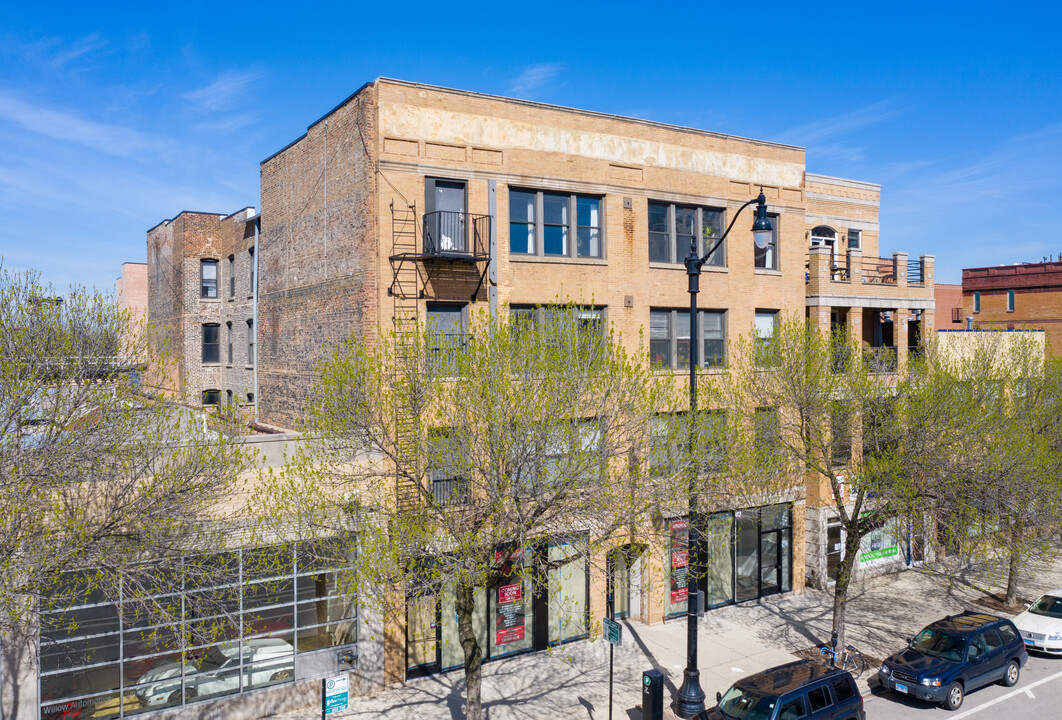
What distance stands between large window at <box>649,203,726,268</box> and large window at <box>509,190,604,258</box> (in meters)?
2.14

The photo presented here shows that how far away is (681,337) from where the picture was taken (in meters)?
23.2

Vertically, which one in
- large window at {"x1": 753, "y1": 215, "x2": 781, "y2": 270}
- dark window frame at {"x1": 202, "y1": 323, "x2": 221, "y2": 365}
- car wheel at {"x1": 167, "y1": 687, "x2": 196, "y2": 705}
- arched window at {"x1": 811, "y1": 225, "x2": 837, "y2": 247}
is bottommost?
car wheel at {"x1": 167, "y1": 687, "x2": 196, "y2": 705}

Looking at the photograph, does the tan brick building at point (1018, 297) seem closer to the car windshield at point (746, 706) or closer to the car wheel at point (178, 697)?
the car windshield at point (746, 706)

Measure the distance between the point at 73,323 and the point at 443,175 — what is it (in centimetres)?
949

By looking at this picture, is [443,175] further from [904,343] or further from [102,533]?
[904,343]

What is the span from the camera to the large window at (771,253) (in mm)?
24969

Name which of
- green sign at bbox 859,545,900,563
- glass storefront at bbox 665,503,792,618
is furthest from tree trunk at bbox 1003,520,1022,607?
glass storefront at bbox 665,503,792,618

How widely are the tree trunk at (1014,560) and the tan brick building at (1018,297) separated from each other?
2327 cm

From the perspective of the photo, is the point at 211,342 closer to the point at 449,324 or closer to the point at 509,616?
the point at 449,324

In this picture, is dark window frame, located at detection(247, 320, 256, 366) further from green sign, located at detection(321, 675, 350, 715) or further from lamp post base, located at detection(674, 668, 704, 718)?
lamp post base, located at detection(674, 668, 704, 718)

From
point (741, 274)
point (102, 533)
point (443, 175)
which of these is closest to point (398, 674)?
point (102, 533)

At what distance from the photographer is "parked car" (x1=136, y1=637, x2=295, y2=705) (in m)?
15.3

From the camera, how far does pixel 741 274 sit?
24219 millimetres

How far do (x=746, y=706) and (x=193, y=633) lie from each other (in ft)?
33.9
